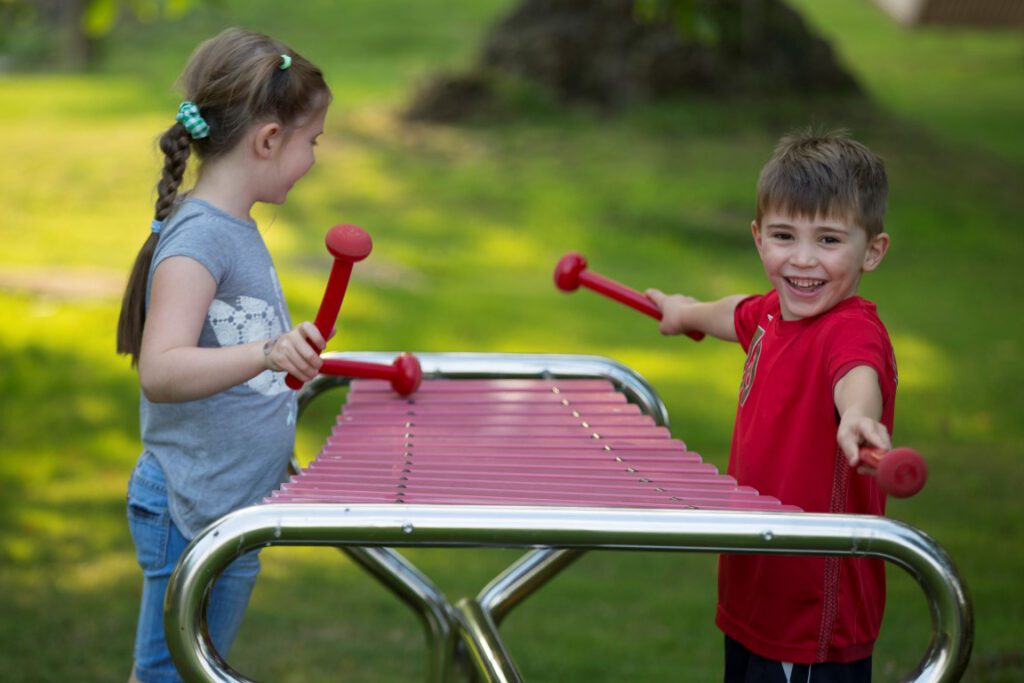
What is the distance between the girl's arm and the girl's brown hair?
0.11 meters

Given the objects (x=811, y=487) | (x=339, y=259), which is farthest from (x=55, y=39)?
(x=811, y=487)

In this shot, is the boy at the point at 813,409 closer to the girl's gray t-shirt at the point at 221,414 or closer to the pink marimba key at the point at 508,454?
the pink marimba key at the point at 508,454

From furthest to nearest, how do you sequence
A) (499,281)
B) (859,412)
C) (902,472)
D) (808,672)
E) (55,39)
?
(55,39) → (499,281) → (808,672) → (859,412) → (902,472)

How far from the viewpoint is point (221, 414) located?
212cm

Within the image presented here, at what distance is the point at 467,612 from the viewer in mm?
2340

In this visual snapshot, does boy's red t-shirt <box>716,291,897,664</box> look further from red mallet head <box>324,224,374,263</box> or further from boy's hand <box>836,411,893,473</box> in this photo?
red mallet head <box>324,224,374,263</box>

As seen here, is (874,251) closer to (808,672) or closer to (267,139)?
(808,672)

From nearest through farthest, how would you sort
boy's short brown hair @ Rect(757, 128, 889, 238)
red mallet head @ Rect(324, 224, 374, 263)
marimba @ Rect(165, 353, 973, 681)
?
marimba @ Rect(165, 353, 973, 681)
red mallet head @ Rect(324, 224, 374, 263)
boy's short brown hair @ Rect(757, 128, 889, 238)

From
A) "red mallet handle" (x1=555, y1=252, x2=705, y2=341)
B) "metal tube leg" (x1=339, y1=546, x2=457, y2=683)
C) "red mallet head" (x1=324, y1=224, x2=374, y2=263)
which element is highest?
"red mallet handle" (x1=555, y1=252, x2=705, y2=341)

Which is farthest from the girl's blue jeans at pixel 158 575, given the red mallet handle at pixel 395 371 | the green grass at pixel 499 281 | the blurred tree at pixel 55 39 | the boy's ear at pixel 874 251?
the blurred tree at pixel 55 39

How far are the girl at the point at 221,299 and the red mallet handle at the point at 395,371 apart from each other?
0.13 metres

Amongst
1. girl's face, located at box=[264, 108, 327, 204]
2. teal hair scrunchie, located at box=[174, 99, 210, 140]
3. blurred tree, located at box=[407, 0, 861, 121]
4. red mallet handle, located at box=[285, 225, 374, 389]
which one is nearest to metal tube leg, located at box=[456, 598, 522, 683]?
red mallet handle, located at box=[285, 225, 374, 389]

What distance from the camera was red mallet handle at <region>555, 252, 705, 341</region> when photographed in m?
2.42

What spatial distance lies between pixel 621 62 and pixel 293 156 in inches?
381
